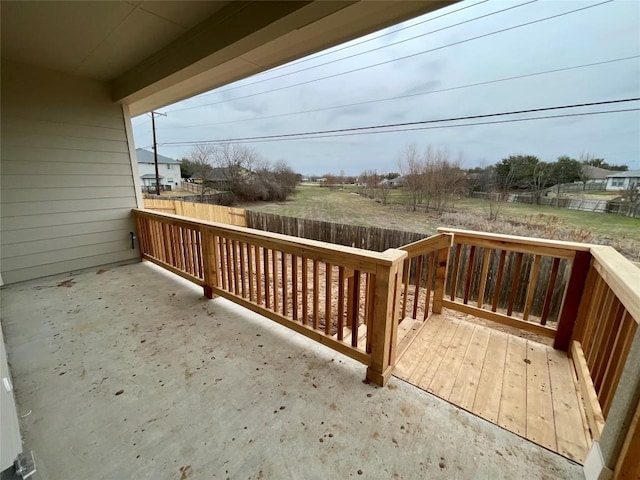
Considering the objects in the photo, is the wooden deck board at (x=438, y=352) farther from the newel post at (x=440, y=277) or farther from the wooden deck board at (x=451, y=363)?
the newel post at (x=440, y=277)

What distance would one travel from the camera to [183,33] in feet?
7.79

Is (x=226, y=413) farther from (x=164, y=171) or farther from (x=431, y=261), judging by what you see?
(x=164, y=171)

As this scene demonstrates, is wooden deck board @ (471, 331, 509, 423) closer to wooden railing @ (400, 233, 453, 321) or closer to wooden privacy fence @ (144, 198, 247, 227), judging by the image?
wooden railing @ (400, 233, 453, 321)

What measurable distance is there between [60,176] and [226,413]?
386cm

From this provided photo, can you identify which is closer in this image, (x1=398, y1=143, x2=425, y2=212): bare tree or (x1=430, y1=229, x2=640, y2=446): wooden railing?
(x1=430, y1=229, x2=640, y2=446): wooden railing

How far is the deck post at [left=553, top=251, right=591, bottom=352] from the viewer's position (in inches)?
72.5

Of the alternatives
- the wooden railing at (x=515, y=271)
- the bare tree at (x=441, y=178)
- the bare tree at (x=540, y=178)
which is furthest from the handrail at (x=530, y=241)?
the bare tree at (x=441, y=178)

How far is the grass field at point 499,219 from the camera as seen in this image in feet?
12.6

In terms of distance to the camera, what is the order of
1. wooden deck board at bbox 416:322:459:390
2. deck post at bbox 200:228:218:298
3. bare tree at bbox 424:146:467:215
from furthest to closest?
bare tree at bbox 424:146:467:215 < deck post at bbox 200:228:218:298 < wooden deck board at bbox 416:322:459:390

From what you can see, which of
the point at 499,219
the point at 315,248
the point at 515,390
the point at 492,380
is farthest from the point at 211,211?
the point at 515,390

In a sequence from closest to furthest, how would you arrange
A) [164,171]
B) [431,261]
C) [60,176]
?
[431,261]
[60,176]
[164,171]

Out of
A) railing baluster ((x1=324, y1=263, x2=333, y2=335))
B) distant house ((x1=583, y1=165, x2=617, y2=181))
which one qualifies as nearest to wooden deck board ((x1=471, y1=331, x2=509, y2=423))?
railing baluster ((x1=324, y1=263, x2=333, y2=335))

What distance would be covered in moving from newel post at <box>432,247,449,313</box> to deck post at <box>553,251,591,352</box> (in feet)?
2.77

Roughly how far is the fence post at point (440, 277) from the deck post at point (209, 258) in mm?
2205
